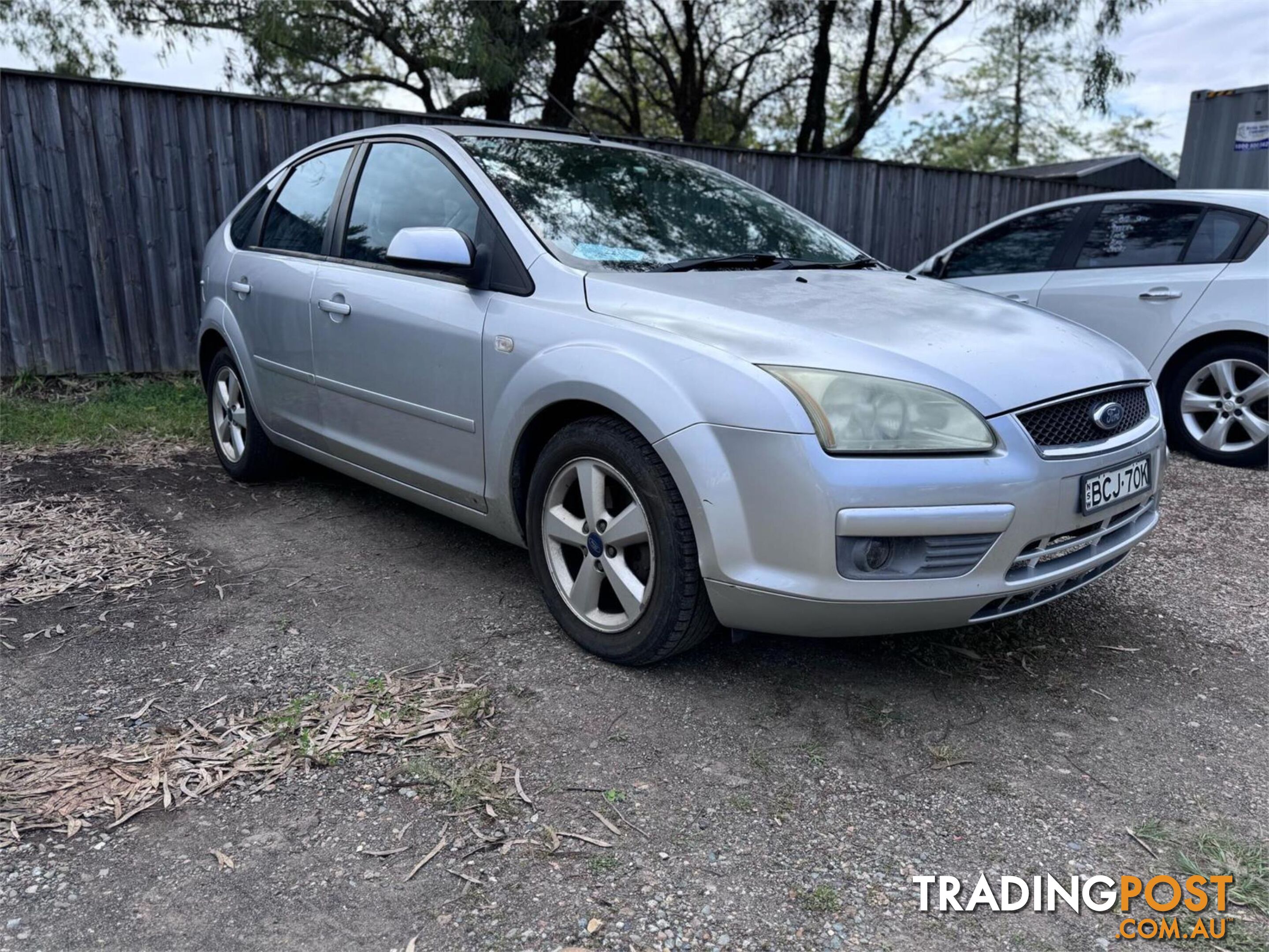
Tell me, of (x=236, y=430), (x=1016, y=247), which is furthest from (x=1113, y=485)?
(x=1016, y=247)

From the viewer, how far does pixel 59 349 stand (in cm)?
655

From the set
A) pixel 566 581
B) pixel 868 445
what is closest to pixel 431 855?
pixel 566 581

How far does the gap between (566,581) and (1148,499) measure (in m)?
1.80

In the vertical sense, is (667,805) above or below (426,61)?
below

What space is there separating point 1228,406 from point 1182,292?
27.5 inches

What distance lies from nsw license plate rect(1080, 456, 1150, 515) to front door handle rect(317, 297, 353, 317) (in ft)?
8.56

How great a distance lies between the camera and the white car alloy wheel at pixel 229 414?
473 cm

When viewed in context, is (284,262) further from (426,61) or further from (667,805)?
(426,61)

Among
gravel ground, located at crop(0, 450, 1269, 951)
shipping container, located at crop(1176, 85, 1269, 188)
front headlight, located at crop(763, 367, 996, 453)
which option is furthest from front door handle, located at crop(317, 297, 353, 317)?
shipping container, located at crop(1176, 85, 1269, 188)

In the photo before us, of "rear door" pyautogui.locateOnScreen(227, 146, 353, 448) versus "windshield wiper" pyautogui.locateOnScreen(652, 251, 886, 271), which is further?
"rear door" pyautogui.locateOnScreen(227, 146, 353, 448)

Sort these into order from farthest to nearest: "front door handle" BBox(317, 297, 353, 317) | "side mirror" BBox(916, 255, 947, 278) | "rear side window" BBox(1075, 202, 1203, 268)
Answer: "side mirror" BBox(916, 255, 947, 278) < "rear side window" BBox(1075, 202, 1203, 268) < "front door handle" BBox(317, 297, 353, 317)

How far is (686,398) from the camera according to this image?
8.45ft

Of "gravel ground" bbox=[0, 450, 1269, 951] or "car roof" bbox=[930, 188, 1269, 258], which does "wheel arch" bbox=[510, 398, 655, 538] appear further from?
"car roof" bbox=[930, 188, 1269, 258]

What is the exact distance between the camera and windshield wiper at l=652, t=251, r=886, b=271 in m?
3.25
